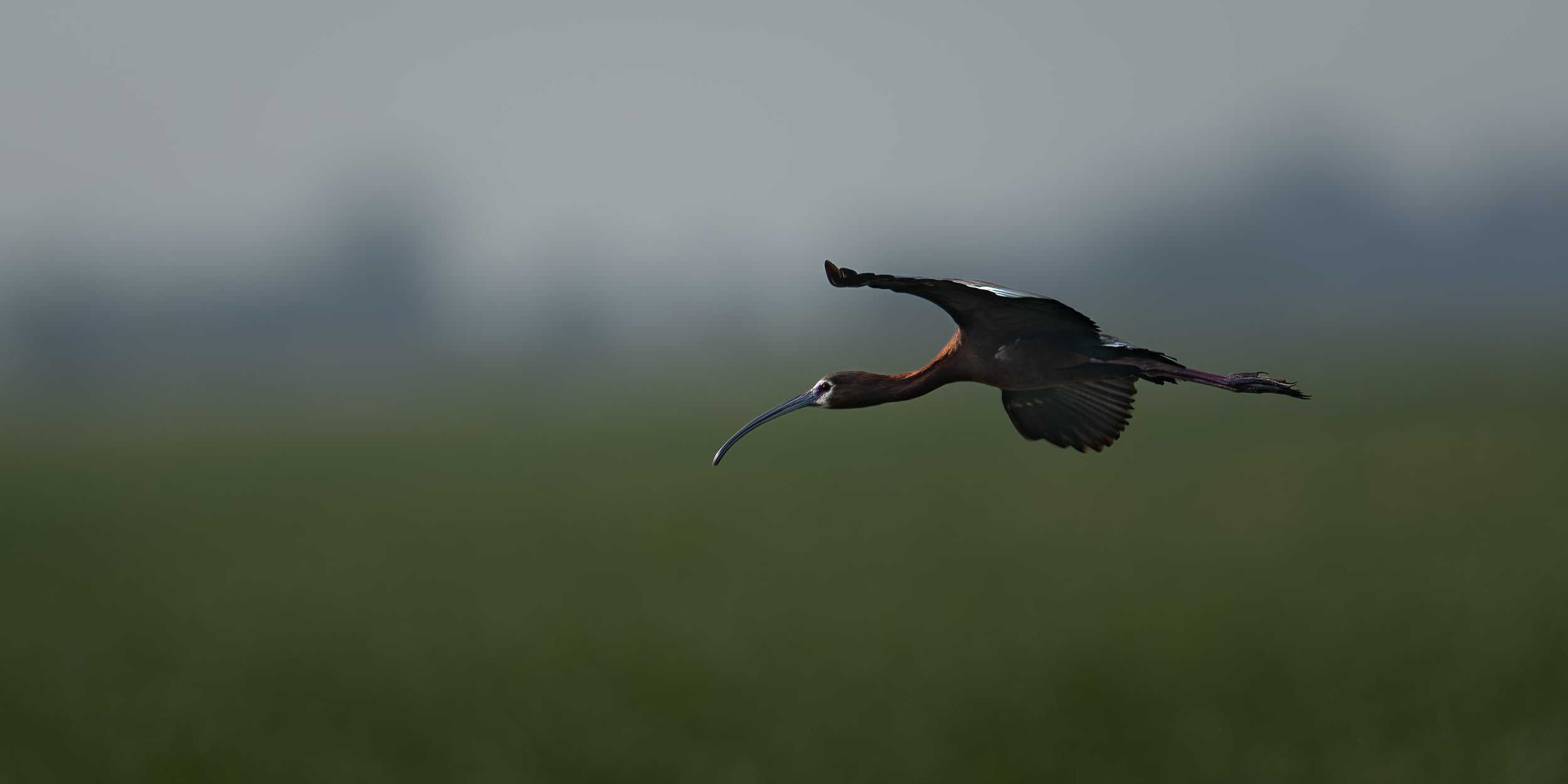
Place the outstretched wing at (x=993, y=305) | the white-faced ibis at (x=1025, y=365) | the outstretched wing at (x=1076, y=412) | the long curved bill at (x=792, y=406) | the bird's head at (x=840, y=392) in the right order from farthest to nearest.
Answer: the outstretched wing at (x=1076, y=412) < the bird's head at (x=840, y=392) < the long curved bill at (x=792, y=406) < the white-faced ibis at (x=1025, y=365) < the outstretched wing at (x=993, y=305)

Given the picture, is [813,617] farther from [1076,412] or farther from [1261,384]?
[1261,384]

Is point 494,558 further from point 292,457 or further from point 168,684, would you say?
point 292,457

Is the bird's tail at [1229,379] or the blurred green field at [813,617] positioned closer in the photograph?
the bird's tail at [1229,379]

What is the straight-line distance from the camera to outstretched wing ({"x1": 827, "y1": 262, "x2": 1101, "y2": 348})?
12.3ft

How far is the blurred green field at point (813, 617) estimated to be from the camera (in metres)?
65.6

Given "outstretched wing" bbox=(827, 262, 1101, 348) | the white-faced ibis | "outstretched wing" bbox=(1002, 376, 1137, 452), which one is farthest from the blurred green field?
"outstretched wing" bbox=(827, 262, 1101, 348)

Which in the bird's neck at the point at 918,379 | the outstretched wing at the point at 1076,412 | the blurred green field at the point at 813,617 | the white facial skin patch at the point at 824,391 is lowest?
the blurred green field at the point at 813,617

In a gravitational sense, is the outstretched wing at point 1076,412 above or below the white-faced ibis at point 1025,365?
below

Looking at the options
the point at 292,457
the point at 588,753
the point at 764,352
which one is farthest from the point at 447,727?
the point at 764,352

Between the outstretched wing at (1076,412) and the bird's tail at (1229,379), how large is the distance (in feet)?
2.11

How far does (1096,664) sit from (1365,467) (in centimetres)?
5649

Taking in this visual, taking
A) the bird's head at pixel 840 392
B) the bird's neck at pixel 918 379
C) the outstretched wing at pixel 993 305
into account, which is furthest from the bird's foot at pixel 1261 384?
the bird's head at pixel 840 392

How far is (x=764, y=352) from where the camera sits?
7151 inches

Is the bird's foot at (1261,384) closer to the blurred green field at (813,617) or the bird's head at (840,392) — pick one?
the bird's head at (840,392)
